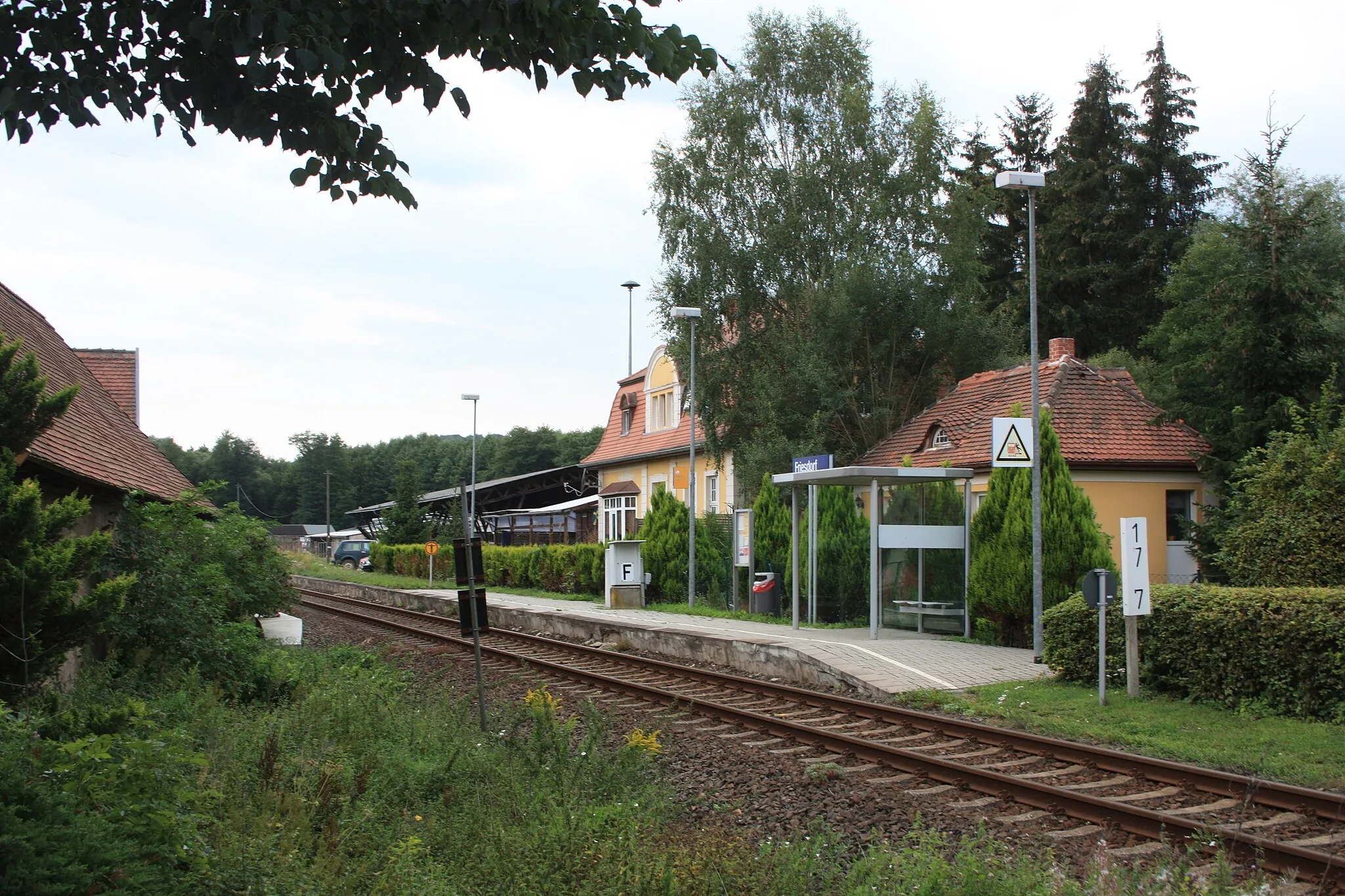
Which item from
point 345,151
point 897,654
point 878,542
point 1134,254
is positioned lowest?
point 897,654

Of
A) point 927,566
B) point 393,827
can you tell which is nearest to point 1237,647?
point 927,566

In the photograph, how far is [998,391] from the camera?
2730cm

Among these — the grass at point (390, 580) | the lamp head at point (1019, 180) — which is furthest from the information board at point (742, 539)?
the lamp head at point (1019, 180)

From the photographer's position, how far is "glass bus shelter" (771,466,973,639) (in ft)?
60.8

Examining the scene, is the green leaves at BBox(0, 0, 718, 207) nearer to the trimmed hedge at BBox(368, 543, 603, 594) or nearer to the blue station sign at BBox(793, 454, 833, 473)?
the blue station sign at BBox(793, 454, 833, 473)

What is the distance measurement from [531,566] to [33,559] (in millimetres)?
32004

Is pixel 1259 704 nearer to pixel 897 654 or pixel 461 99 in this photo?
pixel 897 654

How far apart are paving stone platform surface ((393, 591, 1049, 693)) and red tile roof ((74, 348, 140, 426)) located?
12.8m

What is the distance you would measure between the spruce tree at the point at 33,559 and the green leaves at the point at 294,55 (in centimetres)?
308

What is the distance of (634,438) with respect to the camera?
145 ft

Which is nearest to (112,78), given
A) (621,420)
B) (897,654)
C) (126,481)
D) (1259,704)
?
(126,481)

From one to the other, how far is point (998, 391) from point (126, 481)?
19941 mm

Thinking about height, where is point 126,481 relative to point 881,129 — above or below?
below

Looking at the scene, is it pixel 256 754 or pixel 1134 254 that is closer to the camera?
pixel 256 754
